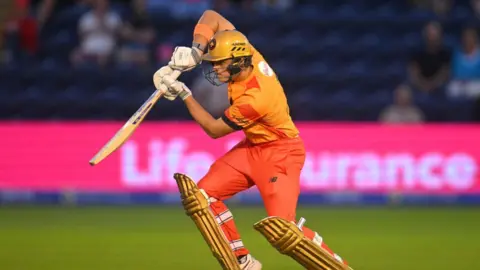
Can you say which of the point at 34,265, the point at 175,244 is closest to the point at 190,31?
the point at 175,244

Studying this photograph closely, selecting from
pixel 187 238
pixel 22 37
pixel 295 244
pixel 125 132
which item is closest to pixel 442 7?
pixel 22 37

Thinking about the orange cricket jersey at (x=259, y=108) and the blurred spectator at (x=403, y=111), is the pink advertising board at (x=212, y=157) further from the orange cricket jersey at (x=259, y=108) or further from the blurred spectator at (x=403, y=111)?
the orange cricket jersey at (x=259, y=108)

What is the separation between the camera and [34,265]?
809 centimetres

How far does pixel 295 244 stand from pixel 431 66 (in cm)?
885

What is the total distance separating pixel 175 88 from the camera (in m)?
6.85

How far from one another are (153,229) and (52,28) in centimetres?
589

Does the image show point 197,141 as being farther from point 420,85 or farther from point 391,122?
point 420,85

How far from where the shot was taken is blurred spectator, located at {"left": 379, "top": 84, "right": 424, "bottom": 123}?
1399cm

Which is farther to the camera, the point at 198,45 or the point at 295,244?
the point at 198,45

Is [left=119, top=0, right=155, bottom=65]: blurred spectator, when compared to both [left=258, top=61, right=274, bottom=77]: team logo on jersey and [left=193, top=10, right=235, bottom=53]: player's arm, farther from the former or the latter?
[left=258, top=61, right=274, bottom=77]: team logo on jersey

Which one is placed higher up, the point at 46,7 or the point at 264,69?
the point at 46,7

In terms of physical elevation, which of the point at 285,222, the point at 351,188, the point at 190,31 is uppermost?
the point at 190,31

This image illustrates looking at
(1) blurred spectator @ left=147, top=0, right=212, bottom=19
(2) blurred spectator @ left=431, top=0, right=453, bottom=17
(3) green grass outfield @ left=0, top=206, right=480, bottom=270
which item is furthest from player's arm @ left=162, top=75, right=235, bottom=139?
(2) blurred spectator @ left=431, top=0, right=453, bottom=17

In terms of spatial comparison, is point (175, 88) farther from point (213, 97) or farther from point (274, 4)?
point (274, 4)
